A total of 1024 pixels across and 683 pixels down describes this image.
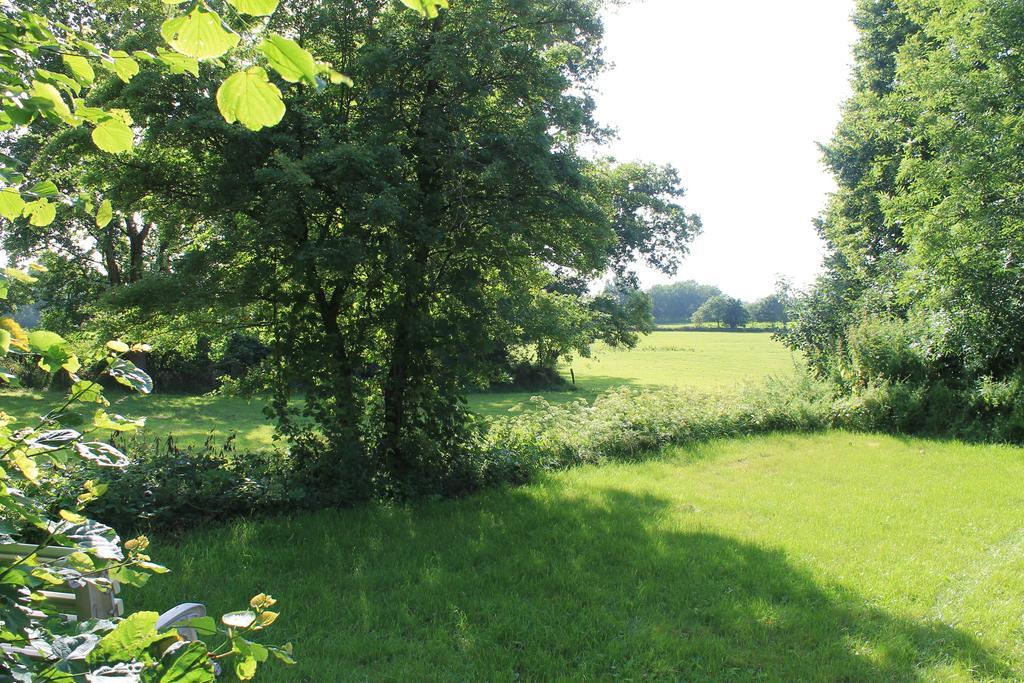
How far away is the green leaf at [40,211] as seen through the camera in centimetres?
158

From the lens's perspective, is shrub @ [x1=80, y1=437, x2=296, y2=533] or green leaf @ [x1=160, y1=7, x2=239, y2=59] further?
shrub @ [x1=80, y1=437, x2=296, y2=533]

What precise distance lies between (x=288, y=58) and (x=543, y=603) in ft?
15.9

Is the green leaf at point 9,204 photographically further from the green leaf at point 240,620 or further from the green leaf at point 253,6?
the green leaf at point 240,620

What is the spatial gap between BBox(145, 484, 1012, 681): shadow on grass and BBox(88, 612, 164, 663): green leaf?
3.23 meters

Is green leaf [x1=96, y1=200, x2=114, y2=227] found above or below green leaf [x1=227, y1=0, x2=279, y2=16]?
below

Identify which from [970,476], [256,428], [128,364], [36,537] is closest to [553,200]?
[36,537]

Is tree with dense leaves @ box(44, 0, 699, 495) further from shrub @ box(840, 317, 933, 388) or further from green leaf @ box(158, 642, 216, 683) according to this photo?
shrub @ box(840, 317, 933, 388)

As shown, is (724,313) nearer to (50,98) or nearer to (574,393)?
(574,393)

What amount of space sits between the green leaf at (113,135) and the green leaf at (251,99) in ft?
1.97

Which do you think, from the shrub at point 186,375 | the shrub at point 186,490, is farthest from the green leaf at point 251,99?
the shrub at point 186,375

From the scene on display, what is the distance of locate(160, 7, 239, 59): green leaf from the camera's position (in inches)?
45.3

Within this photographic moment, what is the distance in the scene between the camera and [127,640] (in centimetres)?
122

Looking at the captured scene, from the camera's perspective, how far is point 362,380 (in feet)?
26.0

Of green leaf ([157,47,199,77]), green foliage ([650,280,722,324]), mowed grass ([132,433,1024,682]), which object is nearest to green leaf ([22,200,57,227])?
green leaf ([157,47,199,77])
